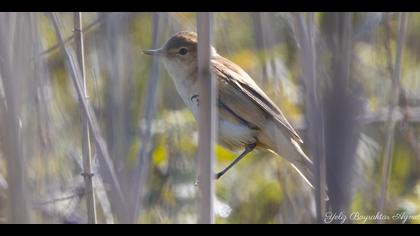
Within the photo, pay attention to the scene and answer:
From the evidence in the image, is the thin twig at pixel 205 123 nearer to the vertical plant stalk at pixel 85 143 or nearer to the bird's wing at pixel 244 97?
the vertical plant stalk at pixel 85 143

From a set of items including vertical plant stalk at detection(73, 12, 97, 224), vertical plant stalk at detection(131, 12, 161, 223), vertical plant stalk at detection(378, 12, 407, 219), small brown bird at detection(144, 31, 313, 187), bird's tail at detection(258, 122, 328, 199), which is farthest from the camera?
small brown bird at detection(144, 31, 313, 187)

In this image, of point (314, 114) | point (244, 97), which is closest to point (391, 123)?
point (244, 97)

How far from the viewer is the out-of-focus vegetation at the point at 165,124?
2174mm

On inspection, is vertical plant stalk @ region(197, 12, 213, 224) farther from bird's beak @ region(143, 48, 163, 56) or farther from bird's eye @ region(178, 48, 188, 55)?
bird's eye @ region(178, 48, 188, 55)

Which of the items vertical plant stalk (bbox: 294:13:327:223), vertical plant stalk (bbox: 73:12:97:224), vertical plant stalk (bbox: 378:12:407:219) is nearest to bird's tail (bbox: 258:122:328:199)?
vertical plant stalk (bbox: 378:12:407:219)

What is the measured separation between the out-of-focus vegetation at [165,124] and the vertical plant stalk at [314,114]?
6cm

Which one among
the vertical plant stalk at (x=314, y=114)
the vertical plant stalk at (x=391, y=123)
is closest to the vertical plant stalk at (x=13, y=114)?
the vertical plant stalk at (x=314, y=114)

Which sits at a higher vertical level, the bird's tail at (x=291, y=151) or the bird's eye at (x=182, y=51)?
the bird's eye at (x=182, y=51)

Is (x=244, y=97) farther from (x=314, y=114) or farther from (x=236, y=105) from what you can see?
(x=314, y=114)

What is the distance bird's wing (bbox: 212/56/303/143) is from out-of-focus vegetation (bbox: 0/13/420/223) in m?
0.06

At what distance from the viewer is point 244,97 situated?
2.83 meters

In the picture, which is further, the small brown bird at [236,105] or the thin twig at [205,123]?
the small brown bird at [236,105]

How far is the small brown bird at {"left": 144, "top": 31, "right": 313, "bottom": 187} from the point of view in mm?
2754

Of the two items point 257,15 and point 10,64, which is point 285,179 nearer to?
point 257,15
